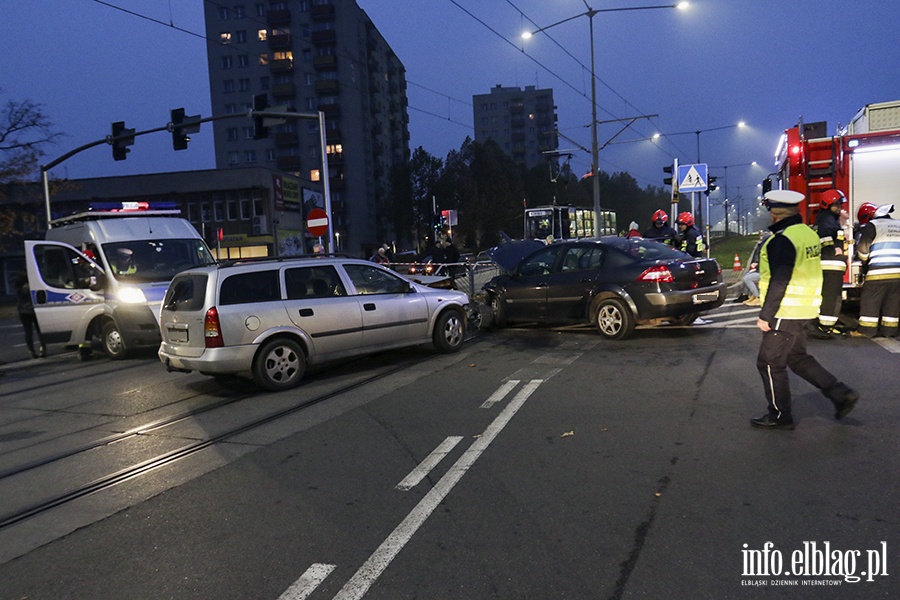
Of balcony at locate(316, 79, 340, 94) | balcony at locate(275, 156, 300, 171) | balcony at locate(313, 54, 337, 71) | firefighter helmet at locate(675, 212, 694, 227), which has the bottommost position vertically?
firefighter helmet at locate(675, 212, 694, 227)

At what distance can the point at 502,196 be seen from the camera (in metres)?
71.6

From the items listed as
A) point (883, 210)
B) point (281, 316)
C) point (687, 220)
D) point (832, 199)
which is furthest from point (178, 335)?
point (687, 220)

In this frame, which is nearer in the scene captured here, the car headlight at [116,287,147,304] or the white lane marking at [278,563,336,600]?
the white lane marking at [278,563,336,600]

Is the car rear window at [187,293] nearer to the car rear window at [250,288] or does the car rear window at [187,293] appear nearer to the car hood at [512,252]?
the car rear window at [250,288]

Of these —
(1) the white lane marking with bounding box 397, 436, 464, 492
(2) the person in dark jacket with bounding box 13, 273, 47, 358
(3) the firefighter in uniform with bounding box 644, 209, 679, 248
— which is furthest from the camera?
(3) the firefighter in uniform with bounding box 644, 209, 679, 248

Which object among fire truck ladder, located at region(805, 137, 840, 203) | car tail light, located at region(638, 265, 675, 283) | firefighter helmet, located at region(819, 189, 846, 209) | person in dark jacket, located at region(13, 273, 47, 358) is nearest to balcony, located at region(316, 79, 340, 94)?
person in dark jacket, located at region(13, 273, 47, 358)

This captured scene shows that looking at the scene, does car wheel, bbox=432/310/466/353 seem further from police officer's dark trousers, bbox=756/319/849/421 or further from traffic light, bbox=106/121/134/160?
traffic light, bbox=106/121/134/160

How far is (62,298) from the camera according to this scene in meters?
12.3

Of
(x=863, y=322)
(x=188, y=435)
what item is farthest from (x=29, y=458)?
(x=863, y=322)

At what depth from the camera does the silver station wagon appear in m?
8.23

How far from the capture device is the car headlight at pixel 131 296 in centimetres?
1166

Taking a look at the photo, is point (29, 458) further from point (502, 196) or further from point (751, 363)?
point (502, 196)

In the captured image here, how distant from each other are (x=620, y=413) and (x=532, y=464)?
1645mm

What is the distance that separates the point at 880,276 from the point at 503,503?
7738mm
